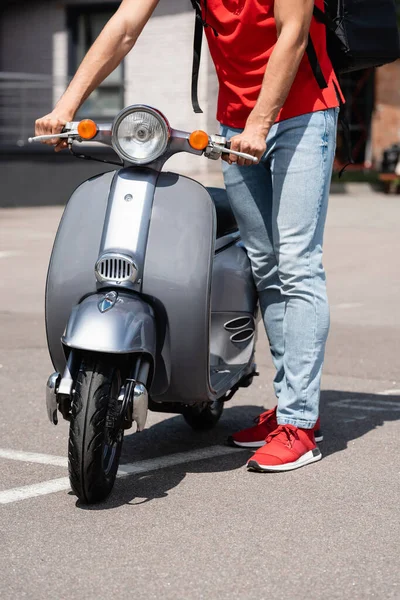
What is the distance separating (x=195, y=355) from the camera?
366 centimetres

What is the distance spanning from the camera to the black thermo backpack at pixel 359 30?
3.96 metres

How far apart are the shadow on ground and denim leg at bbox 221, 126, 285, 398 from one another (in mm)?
395

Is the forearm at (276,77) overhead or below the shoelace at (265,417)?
overhead

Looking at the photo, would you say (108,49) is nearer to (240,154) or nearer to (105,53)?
(105,53)

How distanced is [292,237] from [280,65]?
596mm

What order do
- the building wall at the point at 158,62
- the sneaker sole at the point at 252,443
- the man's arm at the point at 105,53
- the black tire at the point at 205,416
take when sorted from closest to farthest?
the man's arm at the point at 105,53, the sneaker sole at the point at 252,443, the black tire at the point at 205,416, the building wall at the point at 158,62

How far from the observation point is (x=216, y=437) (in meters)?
4.51

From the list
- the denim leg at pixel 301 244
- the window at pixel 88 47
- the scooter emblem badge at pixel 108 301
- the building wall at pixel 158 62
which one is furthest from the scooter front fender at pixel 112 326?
the window at pixel 88 47

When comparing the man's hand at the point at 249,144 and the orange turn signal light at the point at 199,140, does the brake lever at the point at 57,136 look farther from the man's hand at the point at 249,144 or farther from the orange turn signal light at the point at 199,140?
the man's hand at the point at 249,144

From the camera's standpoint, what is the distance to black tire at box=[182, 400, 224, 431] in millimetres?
4449

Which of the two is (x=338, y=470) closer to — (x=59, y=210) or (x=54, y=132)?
Answer: (x=54, y=132)

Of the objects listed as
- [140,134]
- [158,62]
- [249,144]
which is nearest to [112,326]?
[140,134]

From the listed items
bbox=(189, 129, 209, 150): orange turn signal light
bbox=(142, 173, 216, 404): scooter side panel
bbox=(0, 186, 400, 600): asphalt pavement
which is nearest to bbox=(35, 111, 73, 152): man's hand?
bbox=(142, 173, 216, 404): scooter side panel

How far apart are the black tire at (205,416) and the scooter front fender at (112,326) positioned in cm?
91
